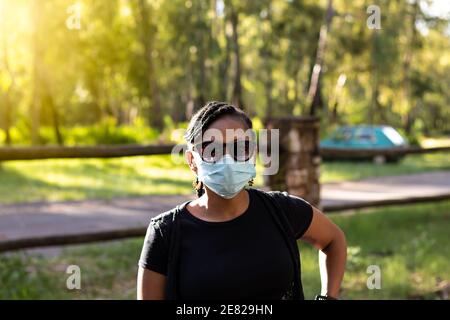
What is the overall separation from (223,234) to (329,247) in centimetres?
51

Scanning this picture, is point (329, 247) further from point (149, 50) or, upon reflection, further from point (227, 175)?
point (149, 50)

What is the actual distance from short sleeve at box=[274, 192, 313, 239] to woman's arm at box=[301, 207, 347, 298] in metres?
0.05

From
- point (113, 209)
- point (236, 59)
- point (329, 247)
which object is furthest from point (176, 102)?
point (329, 247)

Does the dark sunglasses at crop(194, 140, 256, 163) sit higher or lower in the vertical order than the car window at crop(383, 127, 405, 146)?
higher

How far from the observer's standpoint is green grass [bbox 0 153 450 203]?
44.1ft

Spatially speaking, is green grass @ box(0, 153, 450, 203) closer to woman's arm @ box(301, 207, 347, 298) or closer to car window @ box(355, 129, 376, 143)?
car window @ box(355, 129, 376, 143)

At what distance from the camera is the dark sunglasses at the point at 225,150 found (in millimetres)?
2527

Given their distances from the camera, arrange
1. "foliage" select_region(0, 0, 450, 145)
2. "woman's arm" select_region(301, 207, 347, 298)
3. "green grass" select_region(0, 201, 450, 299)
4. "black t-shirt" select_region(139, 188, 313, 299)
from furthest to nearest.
A: 1. "foliage" select_region(0, 0, 450, 145)
2. "green grass" select_region(0, 201, 450, 299)
3. "woman's arm" select_region(301, 207, 347, 298)
4. "black t-shirt" select_region(139, 188, 313, 299)

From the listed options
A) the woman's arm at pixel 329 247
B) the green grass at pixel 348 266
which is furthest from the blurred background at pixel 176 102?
the woman's arm at pixel 329 247

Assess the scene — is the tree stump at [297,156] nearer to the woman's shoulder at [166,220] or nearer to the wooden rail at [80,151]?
the wooden rail at [80,151]

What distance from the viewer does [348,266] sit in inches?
278

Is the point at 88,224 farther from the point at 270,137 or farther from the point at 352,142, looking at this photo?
the point at 352,142

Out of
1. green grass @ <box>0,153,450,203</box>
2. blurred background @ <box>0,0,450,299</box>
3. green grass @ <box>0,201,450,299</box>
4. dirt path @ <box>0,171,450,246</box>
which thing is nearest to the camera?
green grass @ <box>0,201,450,299</box>

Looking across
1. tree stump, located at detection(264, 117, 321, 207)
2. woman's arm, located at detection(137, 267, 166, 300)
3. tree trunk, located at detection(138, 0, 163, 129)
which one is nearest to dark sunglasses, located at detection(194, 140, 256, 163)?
woman's arm, located at detection(137, 267, 166, 300)
